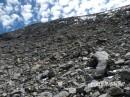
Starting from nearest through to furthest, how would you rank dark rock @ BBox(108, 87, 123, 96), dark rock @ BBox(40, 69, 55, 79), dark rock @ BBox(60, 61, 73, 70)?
1. dark rock @ BBox(108, 87, 123, 96)
2. dark rock @ BBox(40, 69, 55, 79)
3. dark rock @ BBox(60, 61, 73, 70)

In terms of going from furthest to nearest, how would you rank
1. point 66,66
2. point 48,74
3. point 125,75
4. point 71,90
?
1. point 66,66
2. point 48,74
3. point 71,90
4. point 125,75

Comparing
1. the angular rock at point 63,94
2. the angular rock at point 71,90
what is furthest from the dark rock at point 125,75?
the angular rock at point 63,94

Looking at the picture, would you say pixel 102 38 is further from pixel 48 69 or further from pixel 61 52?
pixel 48 69

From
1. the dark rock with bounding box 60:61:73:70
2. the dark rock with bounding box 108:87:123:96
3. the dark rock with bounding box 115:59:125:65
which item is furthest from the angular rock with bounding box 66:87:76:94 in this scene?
the dark rock with bounding box 60:61:73:70

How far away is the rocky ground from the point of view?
11.5 m

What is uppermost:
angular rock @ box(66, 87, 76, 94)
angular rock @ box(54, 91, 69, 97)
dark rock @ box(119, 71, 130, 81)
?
dark rock @ box(119, 71, 130, 81)

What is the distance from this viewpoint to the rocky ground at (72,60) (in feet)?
37.9

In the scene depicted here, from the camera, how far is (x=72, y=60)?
15922 millimetres

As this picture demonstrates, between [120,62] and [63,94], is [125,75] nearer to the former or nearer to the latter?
[63,94]

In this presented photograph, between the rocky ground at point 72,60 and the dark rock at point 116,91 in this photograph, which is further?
the rocky ground at point 72,60

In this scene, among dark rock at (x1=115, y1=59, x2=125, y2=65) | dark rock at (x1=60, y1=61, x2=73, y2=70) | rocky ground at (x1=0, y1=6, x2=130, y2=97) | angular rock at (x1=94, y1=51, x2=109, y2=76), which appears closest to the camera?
rocky ground at (x1=0, y1=6, x2=130, y2=97)

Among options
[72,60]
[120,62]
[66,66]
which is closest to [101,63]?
[120,62]

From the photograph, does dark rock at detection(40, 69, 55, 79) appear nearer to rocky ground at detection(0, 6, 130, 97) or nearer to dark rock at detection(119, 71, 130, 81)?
rocky ground at detection(0, 6, 130, 97)

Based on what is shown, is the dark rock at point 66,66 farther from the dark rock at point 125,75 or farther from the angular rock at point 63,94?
the dark rock at point 125,75
